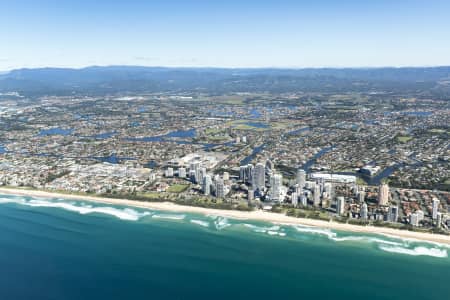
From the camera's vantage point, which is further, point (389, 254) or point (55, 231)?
point (55, 231)

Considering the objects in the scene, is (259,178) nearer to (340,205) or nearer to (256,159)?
(340,205)

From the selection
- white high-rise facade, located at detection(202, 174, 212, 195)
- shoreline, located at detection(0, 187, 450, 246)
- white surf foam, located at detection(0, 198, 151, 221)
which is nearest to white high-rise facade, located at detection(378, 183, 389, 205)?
shoreline, located at detection(0, 187, 450, 246)

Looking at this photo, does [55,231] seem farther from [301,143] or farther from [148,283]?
[301,143]

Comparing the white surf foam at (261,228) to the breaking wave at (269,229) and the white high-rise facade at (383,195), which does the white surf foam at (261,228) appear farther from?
the white high-rise facade at (383,195)

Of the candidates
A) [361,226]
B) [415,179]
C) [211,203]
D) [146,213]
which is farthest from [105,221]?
[415,179]

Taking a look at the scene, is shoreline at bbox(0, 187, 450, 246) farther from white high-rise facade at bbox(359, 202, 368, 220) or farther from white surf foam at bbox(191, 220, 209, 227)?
white surf foam at bbox(191, 220, 209, 227)

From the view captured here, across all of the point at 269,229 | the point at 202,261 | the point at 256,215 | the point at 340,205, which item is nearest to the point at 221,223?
the point at 256,215

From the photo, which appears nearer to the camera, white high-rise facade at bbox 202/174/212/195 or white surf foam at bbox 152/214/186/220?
white surf foam at bbox 152/214/186/220
